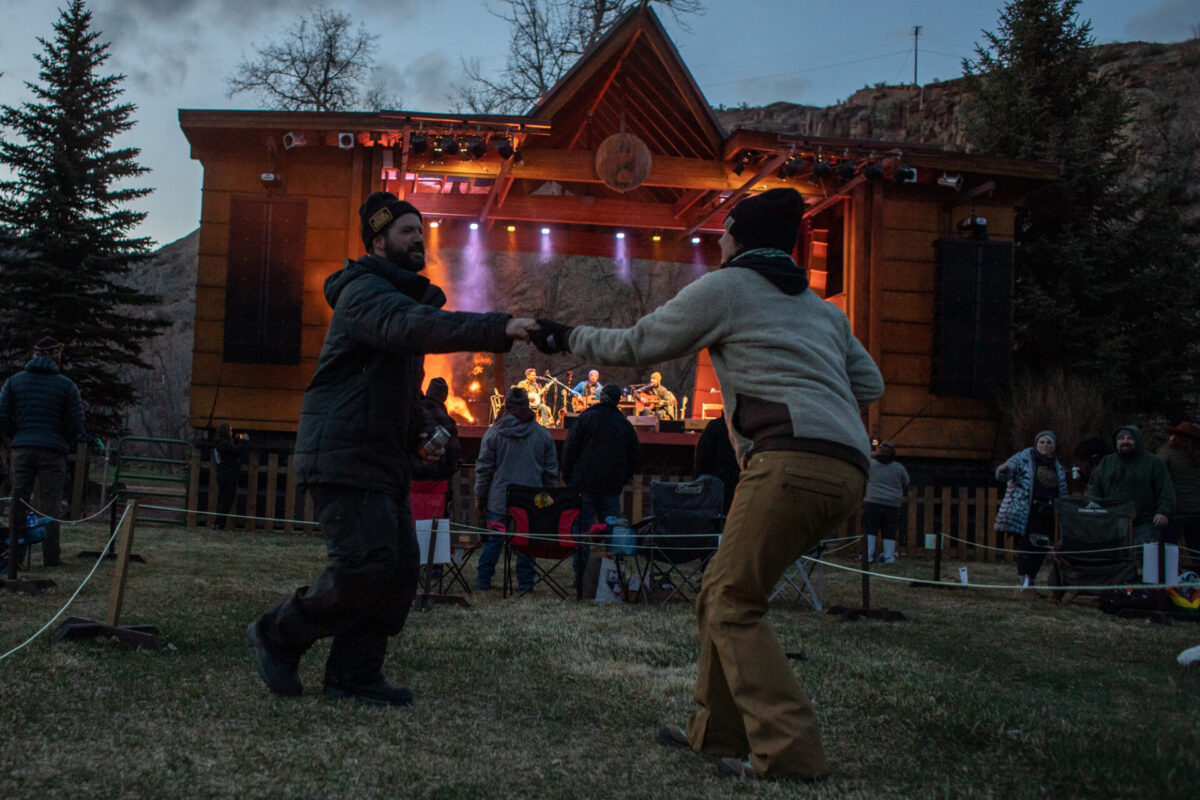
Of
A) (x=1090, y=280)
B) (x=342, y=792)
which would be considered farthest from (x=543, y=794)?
(x=1090, y=280)

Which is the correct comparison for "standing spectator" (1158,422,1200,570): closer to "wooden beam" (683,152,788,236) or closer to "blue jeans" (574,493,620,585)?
"blue jeans" (574,493,620,585)

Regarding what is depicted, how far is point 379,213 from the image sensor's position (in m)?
4.05

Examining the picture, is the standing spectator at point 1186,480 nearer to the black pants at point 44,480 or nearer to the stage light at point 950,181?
the stage light at point 950,181

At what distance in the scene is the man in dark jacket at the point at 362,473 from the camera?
3.64 metres

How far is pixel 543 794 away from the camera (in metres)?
2.87

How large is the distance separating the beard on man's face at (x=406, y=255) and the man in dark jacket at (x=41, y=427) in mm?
5028

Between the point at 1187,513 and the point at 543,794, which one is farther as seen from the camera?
the point at 1187,513

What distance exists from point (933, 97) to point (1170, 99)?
11.3 m

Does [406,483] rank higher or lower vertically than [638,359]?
lower

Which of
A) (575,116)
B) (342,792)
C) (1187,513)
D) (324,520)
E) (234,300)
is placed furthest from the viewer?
(575,116)

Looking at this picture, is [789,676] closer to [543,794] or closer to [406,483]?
[543,794]

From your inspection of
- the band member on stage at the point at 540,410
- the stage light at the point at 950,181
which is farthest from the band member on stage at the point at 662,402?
the stage light at the point at 950,181

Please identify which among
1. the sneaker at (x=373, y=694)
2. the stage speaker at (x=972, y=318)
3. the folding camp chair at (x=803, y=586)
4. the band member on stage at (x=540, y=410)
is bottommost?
the folding camp chair at (x=803, y=586)

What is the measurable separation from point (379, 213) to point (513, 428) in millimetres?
5004
